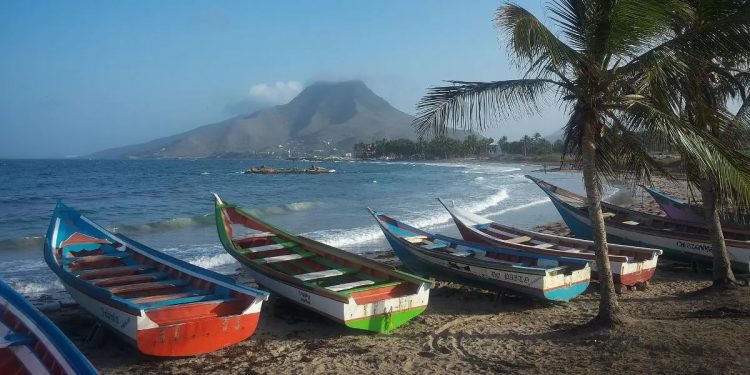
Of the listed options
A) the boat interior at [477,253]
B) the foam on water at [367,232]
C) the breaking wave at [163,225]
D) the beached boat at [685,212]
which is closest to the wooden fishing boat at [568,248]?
the boat interior at [477,253]

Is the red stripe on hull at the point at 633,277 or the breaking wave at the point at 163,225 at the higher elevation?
the red stripe on hull at the point at 633,277

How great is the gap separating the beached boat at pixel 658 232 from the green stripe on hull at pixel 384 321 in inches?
267

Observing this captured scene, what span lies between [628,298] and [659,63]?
4.63 m

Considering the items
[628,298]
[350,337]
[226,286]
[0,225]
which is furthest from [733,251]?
[0,225]

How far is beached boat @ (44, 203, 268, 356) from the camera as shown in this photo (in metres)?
6.44

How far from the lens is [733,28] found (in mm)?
6430

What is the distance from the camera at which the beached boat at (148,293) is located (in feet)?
21.1

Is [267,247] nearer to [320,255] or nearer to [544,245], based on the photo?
[320,255]

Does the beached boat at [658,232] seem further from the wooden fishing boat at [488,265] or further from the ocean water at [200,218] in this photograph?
the ocean water at [200,218]

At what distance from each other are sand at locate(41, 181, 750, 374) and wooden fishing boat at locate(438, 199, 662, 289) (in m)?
0.43

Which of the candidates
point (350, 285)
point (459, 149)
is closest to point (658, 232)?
point (350, 285)

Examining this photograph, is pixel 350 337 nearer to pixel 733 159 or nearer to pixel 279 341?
pixel 279 341

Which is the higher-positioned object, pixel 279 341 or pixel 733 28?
pixel 733 28

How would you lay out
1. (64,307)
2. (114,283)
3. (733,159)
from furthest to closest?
(64,307)
(114,283)
(733,159)
